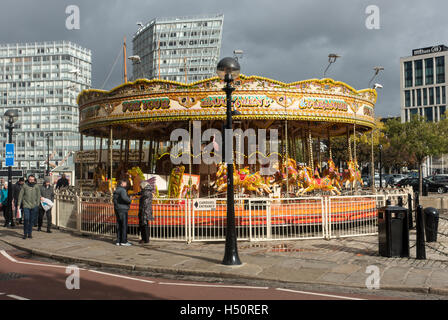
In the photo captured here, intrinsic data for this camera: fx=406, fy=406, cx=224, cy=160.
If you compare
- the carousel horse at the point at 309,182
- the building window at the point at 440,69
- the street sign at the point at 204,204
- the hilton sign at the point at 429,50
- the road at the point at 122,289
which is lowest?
the road at the point at 122,289

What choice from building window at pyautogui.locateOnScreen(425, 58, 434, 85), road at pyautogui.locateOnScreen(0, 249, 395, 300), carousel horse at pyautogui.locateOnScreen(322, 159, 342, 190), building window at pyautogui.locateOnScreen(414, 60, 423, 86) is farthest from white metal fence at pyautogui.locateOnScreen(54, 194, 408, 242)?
building window at pyautogui.locateOnScreen(414, 60, 423, 86)

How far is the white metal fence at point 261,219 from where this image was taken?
11445mm

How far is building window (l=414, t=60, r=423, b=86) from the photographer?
90556 millimetres

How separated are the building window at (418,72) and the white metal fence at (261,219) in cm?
8941

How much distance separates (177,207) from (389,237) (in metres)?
5.55

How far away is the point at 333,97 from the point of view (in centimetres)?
1498

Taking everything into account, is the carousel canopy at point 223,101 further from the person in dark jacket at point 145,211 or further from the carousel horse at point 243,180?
the person in dark jacket at point 145,211

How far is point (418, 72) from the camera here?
299 ft

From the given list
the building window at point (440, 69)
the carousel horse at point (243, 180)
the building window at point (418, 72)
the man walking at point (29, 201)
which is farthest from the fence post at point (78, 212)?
the building window at point (418, 72)

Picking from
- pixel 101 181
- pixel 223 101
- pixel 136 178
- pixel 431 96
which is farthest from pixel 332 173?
pixel 431 96

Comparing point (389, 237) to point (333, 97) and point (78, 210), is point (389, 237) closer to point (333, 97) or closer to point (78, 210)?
point (333, 97)

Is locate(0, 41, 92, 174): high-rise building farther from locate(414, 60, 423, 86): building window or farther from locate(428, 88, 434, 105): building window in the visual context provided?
locate(428, 88, 434, 105): building window
